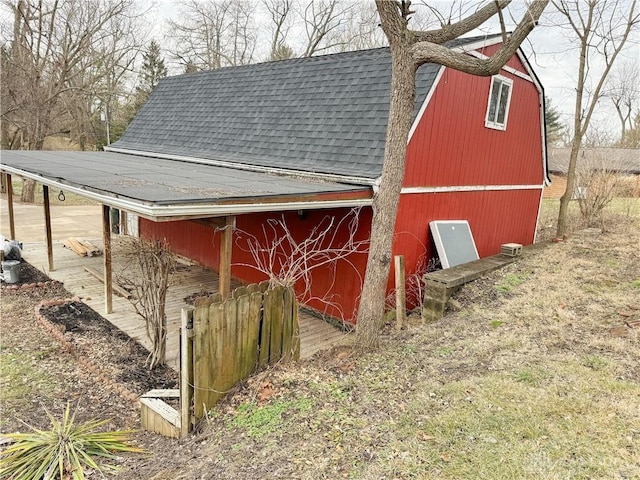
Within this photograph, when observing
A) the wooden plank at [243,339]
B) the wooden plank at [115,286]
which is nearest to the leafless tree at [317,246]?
the wooden plank at [243,339]

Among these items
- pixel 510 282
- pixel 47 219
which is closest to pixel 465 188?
pixel 510 282

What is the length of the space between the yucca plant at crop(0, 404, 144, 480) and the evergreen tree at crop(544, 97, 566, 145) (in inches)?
1553

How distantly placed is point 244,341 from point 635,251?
8437 mm

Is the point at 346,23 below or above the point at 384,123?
above

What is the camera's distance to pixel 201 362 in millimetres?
3871

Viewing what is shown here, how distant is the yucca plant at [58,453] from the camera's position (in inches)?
134

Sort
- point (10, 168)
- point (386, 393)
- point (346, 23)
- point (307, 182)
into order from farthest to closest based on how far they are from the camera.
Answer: point (346, 23)
point (10, 168)
point (307, 182)
point (386, 393)

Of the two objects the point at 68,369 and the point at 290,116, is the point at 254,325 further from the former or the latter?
the point at 290,116

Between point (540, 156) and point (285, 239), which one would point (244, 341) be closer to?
point (285, 239)

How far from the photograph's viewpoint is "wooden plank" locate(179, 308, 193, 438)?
372 cm

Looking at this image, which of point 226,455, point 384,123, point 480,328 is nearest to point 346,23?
point 384,123

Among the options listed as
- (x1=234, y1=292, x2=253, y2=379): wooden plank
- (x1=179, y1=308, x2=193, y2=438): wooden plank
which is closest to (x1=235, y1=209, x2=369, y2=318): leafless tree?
(x1=234, y1=292, x2=253, y2=379): wooden plank

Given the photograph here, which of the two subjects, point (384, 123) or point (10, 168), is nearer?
point (384, 123)

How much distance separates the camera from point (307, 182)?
678cm
